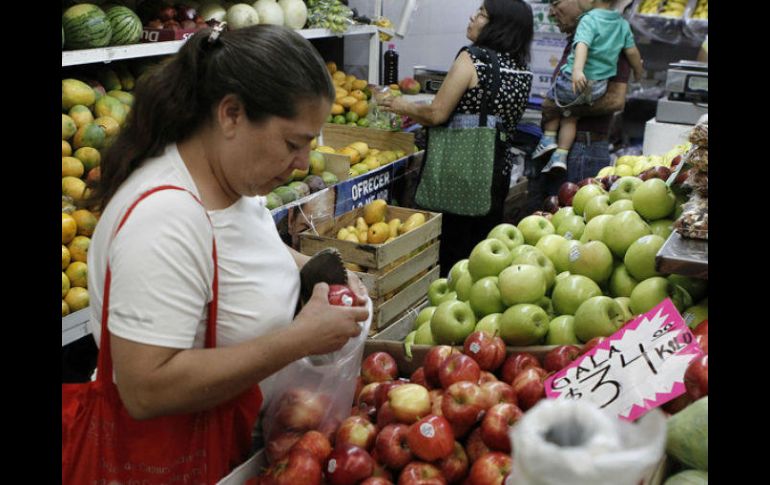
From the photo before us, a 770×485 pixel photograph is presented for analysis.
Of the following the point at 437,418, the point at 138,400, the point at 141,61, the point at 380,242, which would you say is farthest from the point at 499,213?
the point at 138,400

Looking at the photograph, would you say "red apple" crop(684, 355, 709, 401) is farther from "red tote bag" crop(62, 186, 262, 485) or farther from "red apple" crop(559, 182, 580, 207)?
"red apple" crop(559, 182, 580, 207)

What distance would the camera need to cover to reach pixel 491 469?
4.90 ft

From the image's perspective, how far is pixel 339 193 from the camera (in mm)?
4492

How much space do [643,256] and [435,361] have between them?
731 millimetres

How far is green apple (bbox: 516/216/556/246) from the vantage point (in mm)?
2787

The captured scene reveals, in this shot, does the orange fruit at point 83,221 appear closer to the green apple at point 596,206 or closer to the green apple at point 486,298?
the green apple at point 486,298

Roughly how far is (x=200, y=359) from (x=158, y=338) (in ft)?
0.32

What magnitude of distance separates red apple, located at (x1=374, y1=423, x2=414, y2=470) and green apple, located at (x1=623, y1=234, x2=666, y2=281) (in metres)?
0.94

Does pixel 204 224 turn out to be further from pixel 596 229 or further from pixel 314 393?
pixel 596 229

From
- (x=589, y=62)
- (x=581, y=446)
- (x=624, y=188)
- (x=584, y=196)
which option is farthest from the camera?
(x=589, y=62)

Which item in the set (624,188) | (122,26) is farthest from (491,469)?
(122,26)

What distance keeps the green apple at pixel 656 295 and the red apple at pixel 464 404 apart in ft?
2.19

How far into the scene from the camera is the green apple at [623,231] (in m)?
2.28
